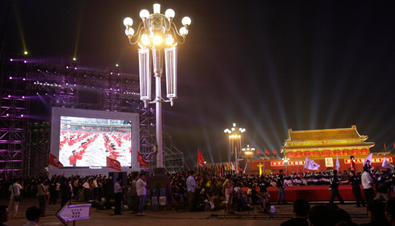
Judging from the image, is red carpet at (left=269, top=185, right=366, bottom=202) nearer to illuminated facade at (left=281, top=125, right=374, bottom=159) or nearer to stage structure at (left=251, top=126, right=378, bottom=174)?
stage structure at (left=251, top=126, right=378, bottom=174)

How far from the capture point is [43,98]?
1336 inches

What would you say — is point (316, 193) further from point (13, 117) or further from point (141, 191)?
point (13, 117)

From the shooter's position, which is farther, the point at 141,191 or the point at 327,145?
the point at 327,145

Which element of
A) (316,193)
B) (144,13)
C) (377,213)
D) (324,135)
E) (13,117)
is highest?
(144,13)

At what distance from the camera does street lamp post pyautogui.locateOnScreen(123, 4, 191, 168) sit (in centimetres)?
1391

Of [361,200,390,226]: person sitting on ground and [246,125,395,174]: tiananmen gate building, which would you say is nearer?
[361,200,390,226]: person sitting on ground

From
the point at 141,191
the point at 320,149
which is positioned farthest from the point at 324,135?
the point at 141,191

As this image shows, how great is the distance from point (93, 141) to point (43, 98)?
375 inches

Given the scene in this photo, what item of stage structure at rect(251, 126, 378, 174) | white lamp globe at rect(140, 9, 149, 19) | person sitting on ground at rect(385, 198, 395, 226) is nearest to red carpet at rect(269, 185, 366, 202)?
white lamp globe at rect(140, 9, 149, 19)

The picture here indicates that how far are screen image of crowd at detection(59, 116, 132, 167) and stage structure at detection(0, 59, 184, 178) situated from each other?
2.93m

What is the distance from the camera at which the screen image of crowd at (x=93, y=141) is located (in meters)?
27.5

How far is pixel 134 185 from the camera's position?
1325 cm

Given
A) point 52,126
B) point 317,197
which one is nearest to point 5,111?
point 52,126

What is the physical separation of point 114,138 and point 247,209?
67.1 ft
